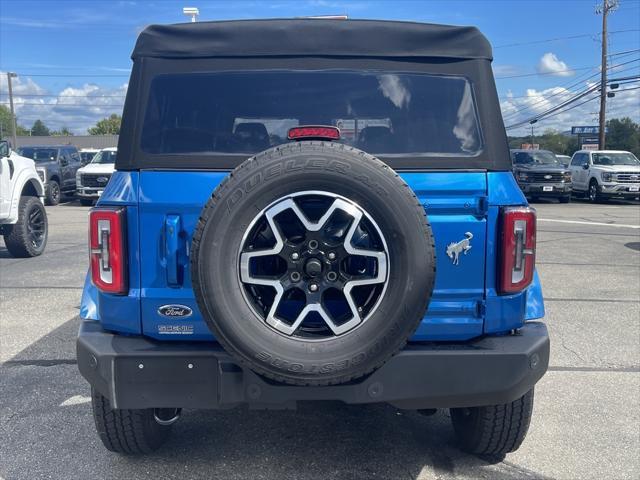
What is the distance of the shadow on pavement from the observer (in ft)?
11.0

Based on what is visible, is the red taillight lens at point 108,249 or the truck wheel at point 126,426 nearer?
the red taillight lens at point 108,249

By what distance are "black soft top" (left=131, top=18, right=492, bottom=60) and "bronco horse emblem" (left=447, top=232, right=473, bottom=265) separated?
0.87 m

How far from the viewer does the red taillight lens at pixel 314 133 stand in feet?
9.07

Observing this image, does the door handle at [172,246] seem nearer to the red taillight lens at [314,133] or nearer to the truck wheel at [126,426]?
the red taillight lens at [314,133]

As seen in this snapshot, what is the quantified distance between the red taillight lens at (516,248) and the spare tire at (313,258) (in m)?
0.48

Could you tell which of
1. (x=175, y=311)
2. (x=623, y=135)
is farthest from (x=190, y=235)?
(x=623, y=135)

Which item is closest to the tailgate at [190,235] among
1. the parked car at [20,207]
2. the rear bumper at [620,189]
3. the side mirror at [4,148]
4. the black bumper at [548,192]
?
the side mirror at [4,148]

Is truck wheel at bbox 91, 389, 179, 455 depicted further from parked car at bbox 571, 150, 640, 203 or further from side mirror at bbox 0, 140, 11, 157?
parked car at bbox 571, 150, 640, 203

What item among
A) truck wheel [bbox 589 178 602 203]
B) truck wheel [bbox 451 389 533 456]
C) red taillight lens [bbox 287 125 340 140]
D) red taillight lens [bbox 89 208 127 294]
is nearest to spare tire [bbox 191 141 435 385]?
red taillight lens [bbox 287 125 340 140]

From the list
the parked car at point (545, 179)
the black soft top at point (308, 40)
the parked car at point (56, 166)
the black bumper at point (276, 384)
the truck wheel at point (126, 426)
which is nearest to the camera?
the black bumper at point (276, 384)

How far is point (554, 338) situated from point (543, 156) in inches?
752

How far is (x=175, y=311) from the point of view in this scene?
2852 millimetres

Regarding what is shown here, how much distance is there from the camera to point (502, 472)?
3.39 meters

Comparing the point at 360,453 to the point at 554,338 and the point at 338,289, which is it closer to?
the point at 338,289
